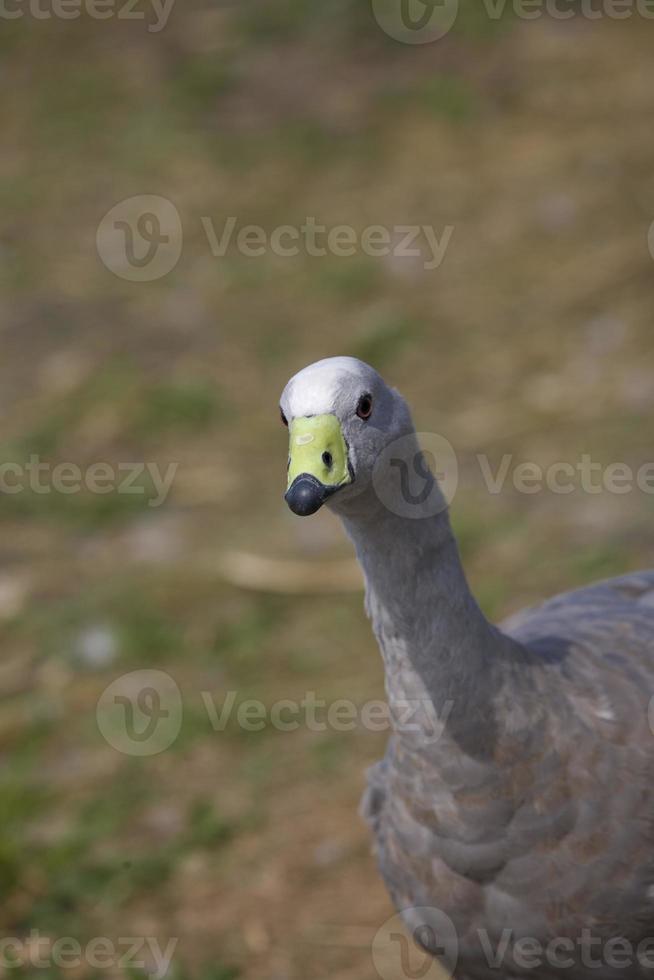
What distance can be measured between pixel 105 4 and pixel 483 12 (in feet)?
8.56

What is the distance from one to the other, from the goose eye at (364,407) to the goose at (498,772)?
11 centimetres

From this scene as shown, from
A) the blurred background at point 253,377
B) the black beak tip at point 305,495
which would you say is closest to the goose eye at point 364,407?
the black beak tip at point 305,495

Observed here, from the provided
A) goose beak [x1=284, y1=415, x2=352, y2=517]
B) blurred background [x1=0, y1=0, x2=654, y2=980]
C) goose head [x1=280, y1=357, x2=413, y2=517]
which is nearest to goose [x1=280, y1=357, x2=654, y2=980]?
goose head [x1=280, y1=357, x2=413, y2=517]

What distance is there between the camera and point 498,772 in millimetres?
2629

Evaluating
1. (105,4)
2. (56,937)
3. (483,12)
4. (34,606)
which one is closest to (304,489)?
(56,937)

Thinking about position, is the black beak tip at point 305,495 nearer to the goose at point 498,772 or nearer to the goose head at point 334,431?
the goose head at point 334,431

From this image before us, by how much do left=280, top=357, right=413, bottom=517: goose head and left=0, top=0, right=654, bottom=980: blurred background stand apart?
1.56m

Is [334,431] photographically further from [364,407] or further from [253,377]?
[253,377]

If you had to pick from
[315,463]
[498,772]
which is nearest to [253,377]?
[498,772]

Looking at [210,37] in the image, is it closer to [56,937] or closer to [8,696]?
[8,696]

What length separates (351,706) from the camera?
4227 millimetres

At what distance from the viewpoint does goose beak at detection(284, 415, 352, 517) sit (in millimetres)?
2150

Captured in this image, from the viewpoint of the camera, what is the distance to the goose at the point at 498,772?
101 inches

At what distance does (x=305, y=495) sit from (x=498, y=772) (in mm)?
785
